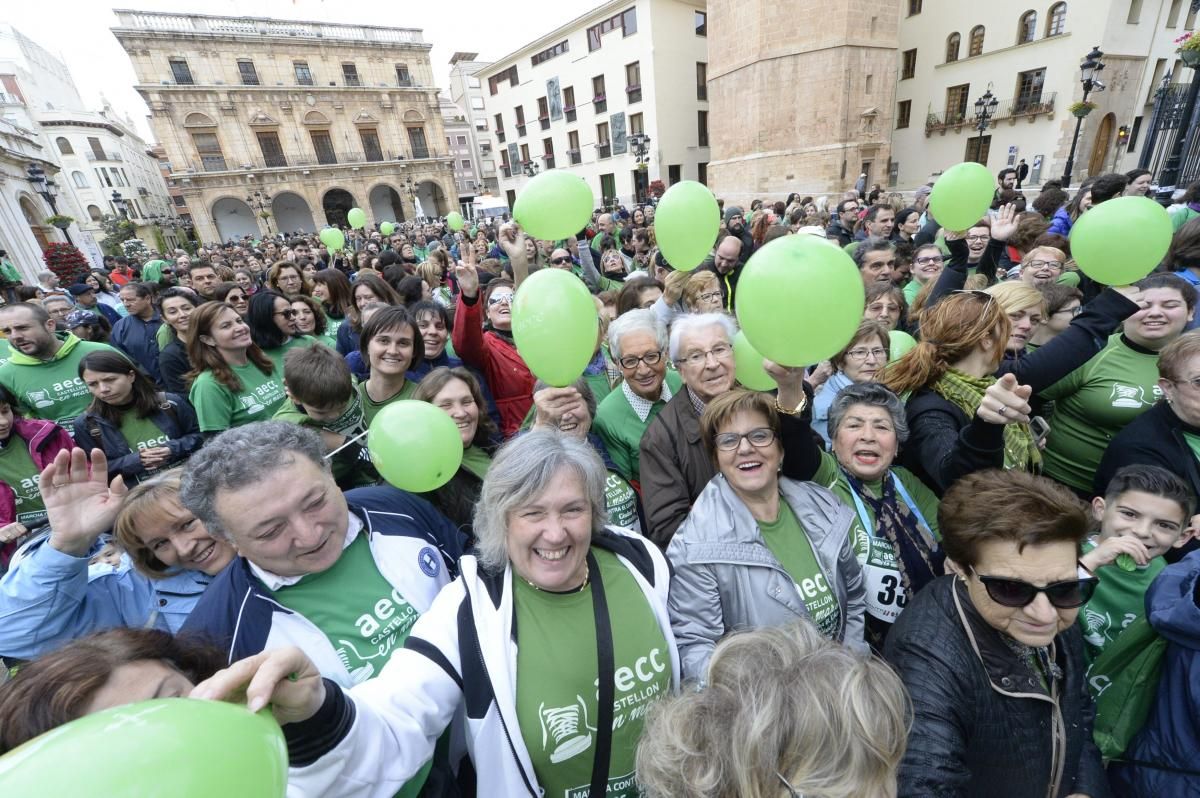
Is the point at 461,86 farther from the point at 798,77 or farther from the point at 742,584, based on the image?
the point at 742,584

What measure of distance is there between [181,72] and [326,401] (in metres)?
43.0

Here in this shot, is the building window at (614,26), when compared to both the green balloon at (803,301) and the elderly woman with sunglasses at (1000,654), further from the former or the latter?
the elderly woman with sunglasses at (1000,654)

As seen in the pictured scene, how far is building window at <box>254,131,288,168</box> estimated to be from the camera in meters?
33.5

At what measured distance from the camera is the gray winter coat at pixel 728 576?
1.59 m

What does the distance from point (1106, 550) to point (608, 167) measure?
32.6m

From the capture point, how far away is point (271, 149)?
33969 millimetres

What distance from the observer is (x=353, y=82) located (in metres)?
36.0

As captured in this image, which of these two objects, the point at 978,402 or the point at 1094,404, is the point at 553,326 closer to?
the point at 978,402

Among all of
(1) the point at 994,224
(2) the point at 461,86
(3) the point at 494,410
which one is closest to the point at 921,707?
(3) the point at 494,410

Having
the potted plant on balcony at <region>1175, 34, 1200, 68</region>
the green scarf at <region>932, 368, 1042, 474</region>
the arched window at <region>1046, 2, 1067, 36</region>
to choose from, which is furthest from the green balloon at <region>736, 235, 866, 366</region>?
Result: the arched window at <region>1046, 2, 1067, 36</region>

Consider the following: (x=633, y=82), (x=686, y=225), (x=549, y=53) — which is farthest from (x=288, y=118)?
(x=686, y=225)

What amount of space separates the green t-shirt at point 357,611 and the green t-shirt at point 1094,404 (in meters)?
3.29

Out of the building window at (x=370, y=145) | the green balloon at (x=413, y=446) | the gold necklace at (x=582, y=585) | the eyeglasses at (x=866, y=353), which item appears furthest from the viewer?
the building window at (x=370, y=145)

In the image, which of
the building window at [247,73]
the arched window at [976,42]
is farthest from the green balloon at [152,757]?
the building window at [247,73]
